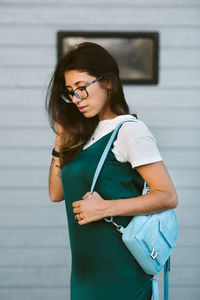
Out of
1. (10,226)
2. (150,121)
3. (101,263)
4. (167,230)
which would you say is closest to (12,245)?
(10,226)

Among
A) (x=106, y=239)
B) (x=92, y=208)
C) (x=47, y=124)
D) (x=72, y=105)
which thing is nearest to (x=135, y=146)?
(x=92, y=208)

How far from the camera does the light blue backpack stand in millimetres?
1399

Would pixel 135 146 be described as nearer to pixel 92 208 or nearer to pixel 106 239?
pixel 92 208

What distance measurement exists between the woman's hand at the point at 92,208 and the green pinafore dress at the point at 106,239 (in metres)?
0.05

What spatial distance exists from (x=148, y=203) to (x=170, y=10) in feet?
7.32

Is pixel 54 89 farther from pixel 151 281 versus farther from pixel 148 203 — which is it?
pixel 151 281

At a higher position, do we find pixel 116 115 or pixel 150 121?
pixel 116 115

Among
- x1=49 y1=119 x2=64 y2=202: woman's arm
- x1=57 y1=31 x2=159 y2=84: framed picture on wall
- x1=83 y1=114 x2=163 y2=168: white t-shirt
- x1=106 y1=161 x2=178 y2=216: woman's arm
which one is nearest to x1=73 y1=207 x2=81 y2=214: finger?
x1=106 y1=161 x2=178 y2=216: woman's arm

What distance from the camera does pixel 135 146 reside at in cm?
137

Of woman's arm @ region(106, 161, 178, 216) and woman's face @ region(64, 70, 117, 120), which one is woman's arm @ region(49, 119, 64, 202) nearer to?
woman's face @ region(64, 70, 117, 120)

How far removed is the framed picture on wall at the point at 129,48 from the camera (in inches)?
119

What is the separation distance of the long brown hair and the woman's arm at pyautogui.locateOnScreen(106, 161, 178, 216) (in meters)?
0.33

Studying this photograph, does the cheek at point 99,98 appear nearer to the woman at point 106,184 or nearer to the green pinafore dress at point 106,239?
the woman at point 106,184

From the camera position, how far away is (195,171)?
10.3 ft
